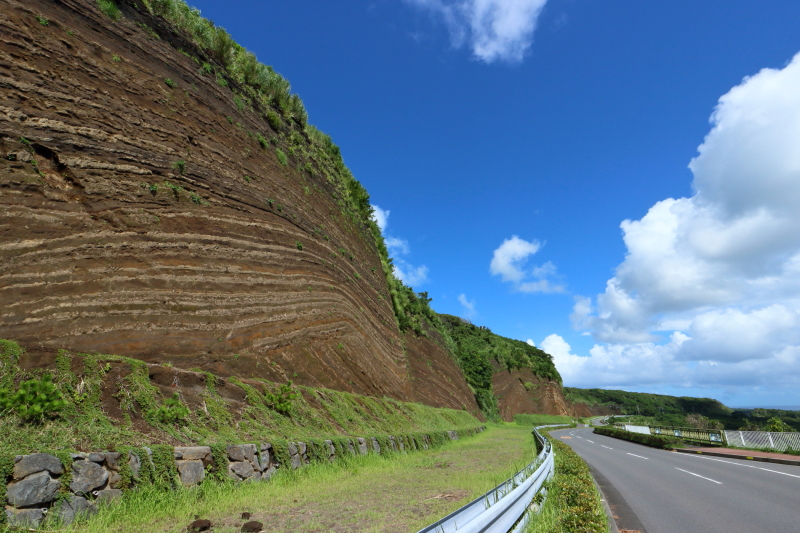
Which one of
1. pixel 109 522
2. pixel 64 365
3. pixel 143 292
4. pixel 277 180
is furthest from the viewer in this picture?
pixel 277 180

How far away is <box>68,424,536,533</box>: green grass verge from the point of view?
5387mm

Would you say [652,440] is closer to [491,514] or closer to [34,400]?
[491,514]

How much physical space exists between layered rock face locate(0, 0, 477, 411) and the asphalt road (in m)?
8.84

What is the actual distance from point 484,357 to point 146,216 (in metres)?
48.8

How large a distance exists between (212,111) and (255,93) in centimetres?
453

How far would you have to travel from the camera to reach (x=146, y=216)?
10.3 metres

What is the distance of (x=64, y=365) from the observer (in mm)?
6750

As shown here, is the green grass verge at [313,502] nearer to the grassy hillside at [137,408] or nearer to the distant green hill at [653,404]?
the grassy hillside at [137,408]

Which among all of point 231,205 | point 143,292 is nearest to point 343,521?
point 143,292

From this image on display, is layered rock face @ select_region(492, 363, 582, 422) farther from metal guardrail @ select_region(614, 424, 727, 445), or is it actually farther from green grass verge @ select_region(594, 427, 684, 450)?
metal guardrail @ select_region(614, 424, 727, 445)

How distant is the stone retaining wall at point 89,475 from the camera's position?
183 inches

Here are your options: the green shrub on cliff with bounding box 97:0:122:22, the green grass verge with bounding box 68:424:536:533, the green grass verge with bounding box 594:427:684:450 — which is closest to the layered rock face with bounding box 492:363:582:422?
the green grass verge with bounding box 594:427:684:450

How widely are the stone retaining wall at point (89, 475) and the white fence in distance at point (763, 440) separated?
2010cm

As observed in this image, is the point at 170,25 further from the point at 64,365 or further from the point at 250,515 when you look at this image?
the point at 250,515
